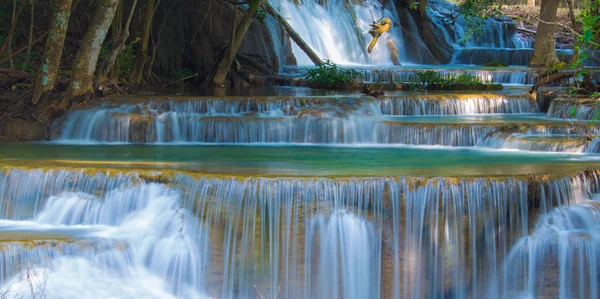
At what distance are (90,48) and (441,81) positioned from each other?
25.4 ft

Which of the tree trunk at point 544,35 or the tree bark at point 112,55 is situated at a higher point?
the tree trunk at point 544,35

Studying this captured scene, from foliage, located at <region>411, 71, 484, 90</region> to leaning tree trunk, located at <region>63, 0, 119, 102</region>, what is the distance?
709cm

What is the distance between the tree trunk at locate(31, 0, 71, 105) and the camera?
13.1 meters

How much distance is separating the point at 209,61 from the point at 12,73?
6198mm

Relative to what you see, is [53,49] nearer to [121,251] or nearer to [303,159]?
[303,159]

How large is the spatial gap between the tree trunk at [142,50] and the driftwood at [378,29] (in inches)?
349

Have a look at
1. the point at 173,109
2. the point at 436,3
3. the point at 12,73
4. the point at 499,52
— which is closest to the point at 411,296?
the point at 173,109

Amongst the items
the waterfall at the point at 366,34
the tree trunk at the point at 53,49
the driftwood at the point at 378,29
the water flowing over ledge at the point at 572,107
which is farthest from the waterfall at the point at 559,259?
the driftwood at the point at 378,29

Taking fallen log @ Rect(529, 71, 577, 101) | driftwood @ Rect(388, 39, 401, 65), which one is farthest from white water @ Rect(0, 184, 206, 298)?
driftwood @ Rect(388, 39, 401, 65)

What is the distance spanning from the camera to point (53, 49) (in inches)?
522

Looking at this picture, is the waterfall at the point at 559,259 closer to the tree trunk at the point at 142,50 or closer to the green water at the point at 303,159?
the green water at the point at 303,159

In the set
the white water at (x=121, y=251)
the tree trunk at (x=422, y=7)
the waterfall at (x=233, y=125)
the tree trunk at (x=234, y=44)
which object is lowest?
the white water at (x=121, y=251)

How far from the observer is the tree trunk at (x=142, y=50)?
16.5 metres

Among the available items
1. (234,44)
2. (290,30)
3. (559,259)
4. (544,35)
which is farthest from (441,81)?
(559,259)
